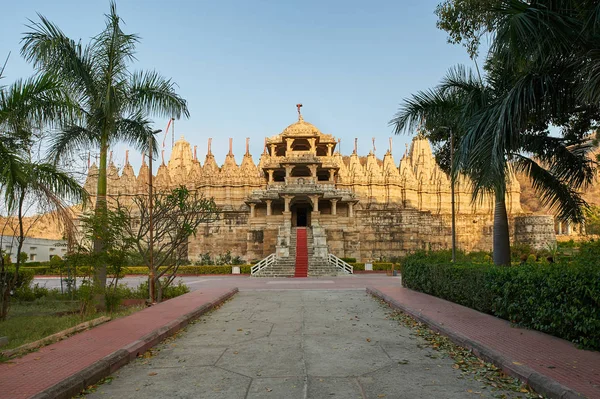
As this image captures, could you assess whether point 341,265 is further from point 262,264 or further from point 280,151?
point 280,151

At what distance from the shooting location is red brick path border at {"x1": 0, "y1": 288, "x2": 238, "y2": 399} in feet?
17.0

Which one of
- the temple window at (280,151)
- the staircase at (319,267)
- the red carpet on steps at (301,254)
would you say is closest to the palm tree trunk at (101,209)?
the red carpet on steps at (301,254)

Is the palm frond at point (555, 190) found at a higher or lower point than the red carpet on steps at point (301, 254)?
higher

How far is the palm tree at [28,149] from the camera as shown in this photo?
8.16 meters

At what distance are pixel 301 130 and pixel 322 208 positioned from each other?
692 cm

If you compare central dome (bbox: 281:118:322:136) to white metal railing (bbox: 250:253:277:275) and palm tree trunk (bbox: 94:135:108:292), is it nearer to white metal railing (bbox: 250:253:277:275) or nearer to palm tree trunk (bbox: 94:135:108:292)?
white metal railing (bbox: 250:253:277:275)

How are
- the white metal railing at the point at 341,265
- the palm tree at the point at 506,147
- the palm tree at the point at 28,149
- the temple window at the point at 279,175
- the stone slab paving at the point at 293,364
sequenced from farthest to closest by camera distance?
the temple window at the point at 279,175
the white metal railing at the point at 341,265
the palm tree at the point at 506,147
the palm tree at the point at 28,149
the stone slab paving at the point at 293,364

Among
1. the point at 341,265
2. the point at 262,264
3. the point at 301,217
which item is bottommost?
the point at 341,265

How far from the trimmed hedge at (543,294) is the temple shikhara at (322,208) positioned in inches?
738

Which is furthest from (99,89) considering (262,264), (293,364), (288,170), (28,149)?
(288,170)

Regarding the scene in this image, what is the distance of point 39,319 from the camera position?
1080 cm

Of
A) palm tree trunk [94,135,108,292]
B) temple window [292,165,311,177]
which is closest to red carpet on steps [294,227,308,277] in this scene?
temple window [292,165,311,177]

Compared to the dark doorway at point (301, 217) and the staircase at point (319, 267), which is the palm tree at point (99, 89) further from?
the dark doorway at point (301, 217)

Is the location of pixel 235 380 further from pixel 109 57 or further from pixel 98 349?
pixel 109 57
